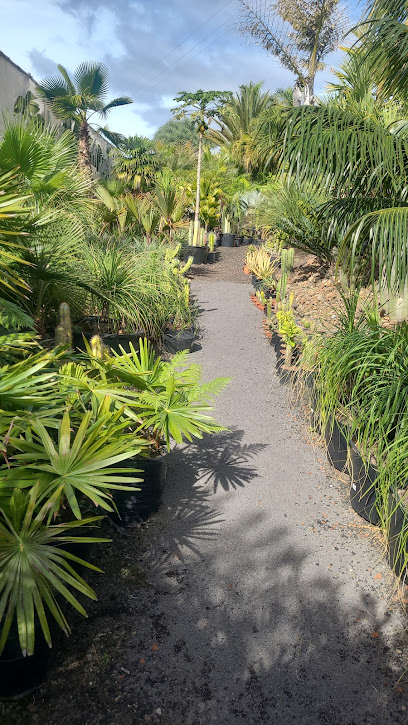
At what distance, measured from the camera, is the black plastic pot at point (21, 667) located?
1726mm

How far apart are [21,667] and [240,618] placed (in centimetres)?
100

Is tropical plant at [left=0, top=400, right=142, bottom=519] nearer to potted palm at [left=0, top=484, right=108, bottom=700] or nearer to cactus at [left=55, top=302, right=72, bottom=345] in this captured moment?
potted palm at [left=0, top=484, right=108, bottom=700]

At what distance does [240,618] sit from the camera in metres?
2.29

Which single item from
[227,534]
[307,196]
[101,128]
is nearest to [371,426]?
[227,534]

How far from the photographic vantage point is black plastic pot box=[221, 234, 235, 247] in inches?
643

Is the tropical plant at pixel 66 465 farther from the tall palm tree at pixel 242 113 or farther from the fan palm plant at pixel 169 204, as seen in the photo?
the tall palm tree at pixel 242 113

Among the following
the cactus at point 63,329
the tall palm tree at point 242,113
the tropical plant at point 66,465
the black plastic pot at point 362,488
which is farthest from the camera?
the tall palm tree at point 242,113

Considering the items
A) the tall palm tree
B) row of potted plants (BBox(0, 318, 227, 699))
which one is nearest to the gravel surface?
row of potted plants (BBox(0, 318, 227, 699))

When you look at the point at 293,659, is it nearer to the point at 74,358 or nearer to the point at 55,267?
the point at 74,358

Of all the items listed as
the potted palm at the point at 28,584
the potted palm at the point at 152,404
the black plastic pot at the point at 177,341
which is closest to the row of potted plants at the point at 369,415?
the potted palm at the point at 152,404

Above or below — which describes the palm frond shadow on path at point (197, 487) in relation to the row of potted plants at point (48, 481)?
below

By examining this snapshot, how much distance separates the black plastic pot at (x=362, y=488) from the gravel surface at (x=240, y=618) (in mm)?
85

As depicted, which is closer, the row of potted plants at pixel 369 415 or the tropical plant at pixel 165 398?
the tropical plant at pixel 165 398

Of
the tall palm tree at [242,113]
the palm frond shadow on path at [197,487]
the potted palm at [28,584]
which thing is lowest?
the palm frond shadow on path at [197,487]
